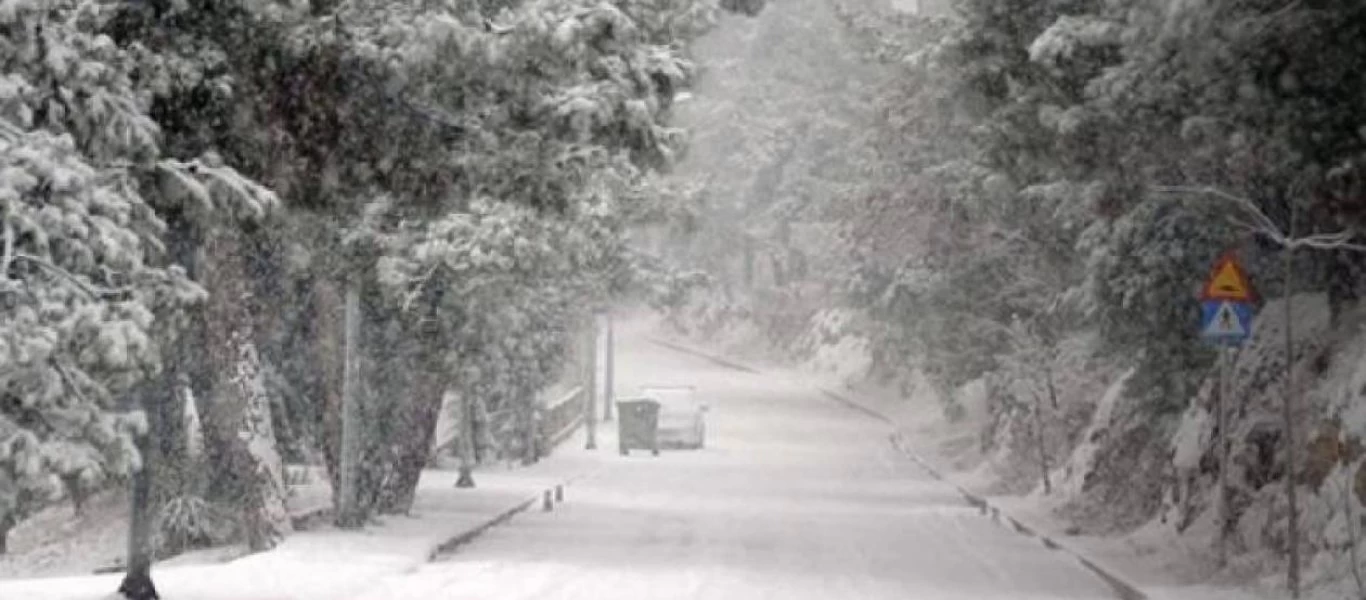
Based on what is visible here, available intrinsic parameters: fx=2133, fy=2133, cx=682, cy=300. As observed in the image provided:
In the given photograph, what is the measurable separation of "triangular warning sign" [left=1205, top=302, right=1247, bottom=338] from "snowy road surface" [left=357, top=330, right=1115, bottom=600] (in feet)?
9.70

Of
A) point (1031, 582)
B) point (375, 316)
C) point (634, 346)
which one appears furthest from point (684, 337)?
point (1031, 582)

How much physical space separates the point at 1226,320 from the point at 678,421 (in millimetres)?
41910

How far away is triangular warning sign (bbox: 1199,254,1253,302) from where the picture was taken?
20.0m

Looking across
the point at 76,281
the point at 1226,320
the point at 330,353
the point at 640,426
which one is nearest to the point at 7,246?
the point at 76,281

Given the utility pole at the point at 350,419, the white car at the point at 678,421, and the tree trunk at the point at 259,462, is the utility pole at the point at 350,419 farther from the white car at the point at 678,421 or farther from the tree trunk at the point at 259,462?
the white car at the point at 678,421

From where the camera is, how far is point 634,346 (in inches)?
4259

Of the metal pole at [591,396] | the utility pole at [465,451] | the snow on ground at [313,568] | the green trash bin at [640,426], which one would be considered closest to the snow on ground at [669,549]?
the snow on ground at [313,568]

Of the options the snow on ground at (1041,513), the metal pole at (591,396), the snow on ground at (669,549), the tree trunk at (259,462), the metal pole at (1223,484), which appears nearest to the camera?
the snow on ground at (669,549)

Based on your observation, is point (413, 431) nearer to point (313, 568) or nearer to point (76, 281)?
point (313, 568)

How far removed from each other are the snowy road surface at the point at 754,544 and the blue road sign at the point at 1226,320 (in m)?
2.95

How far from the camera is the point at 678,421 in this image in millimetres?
61406

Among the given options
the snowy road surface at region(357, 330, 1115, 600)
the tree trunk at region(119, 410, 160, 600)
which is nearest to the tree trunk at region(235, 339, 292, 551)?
the snowy road surface at region(357, 330, 1115, 600)

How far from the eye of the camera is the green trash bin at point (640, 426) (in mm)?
60094

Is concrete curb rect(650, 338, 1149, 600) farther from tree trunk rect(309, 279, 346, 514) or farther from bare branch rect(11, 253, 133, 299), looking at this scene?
bare branch rect(11, 253, 133, 299)
